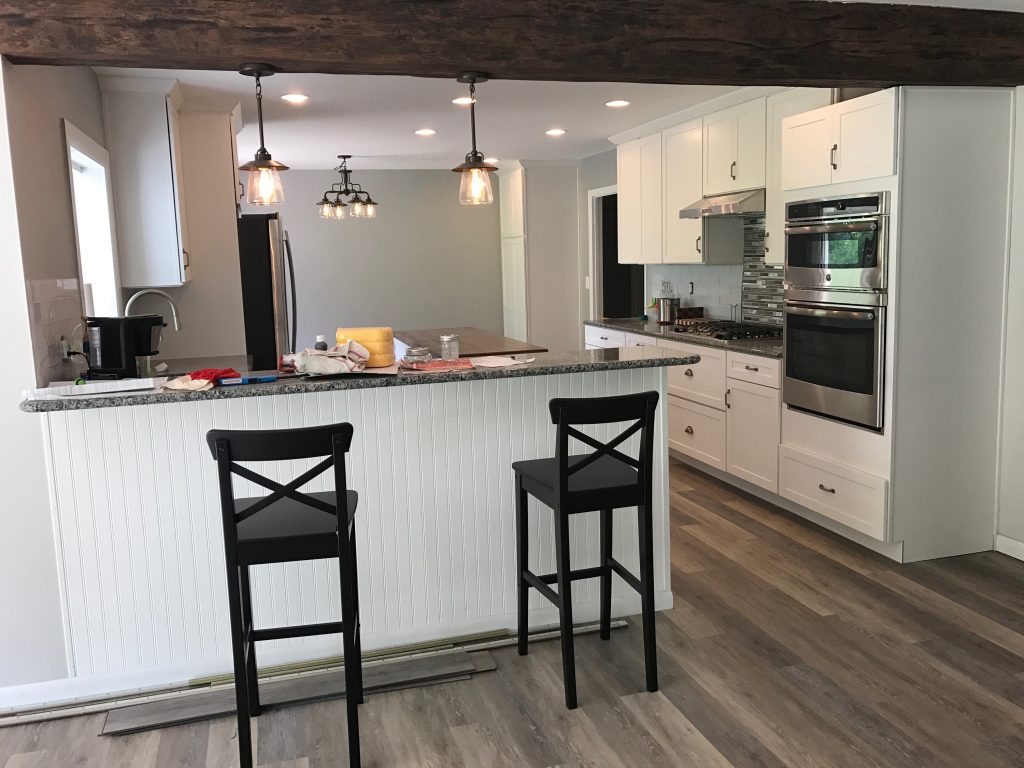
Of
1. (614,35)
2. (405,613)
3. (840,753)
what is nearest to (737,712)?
(840,753)

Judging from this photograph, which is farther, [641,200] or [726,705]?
[641,200]

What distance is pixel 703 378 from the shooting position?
517 centimetres

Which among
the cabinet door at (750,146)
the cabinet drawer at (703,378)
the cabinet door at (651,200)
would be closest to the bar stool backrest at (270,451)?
the cabinet drawer at (703,378)

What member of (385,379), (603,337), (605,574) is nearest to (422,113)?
(603,337)

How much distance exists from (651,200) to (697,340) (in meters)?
1.52

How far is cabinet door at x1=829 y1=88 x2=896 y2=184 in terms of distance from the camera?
3557 mm

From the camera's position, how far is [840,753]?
7.92 feet

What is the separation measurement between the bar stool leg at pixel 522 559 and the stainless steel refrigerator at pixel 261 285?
2.83 metres

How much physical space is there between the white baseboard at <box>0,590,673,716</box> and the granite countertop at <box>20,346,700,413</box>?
954 mm

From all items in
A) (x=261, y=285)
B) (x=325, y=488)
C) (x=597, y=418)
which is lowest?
(x=325, y=488)

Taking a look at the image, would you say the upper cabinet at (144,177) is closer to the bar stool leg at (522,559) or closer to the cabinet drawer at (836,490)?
the bar stool leg at (522,559)

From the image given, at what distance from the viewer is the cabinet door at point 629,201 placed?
642 centimetres

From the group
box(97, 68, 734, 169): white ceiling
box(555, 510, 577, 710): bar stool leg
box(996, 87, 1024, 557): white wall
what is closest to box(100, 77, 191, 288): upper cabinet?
box(97, 68, 734, 169): white ceiling

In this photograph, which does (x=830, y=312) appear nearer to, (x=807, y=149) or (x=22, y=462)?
(x=807, y=149)
